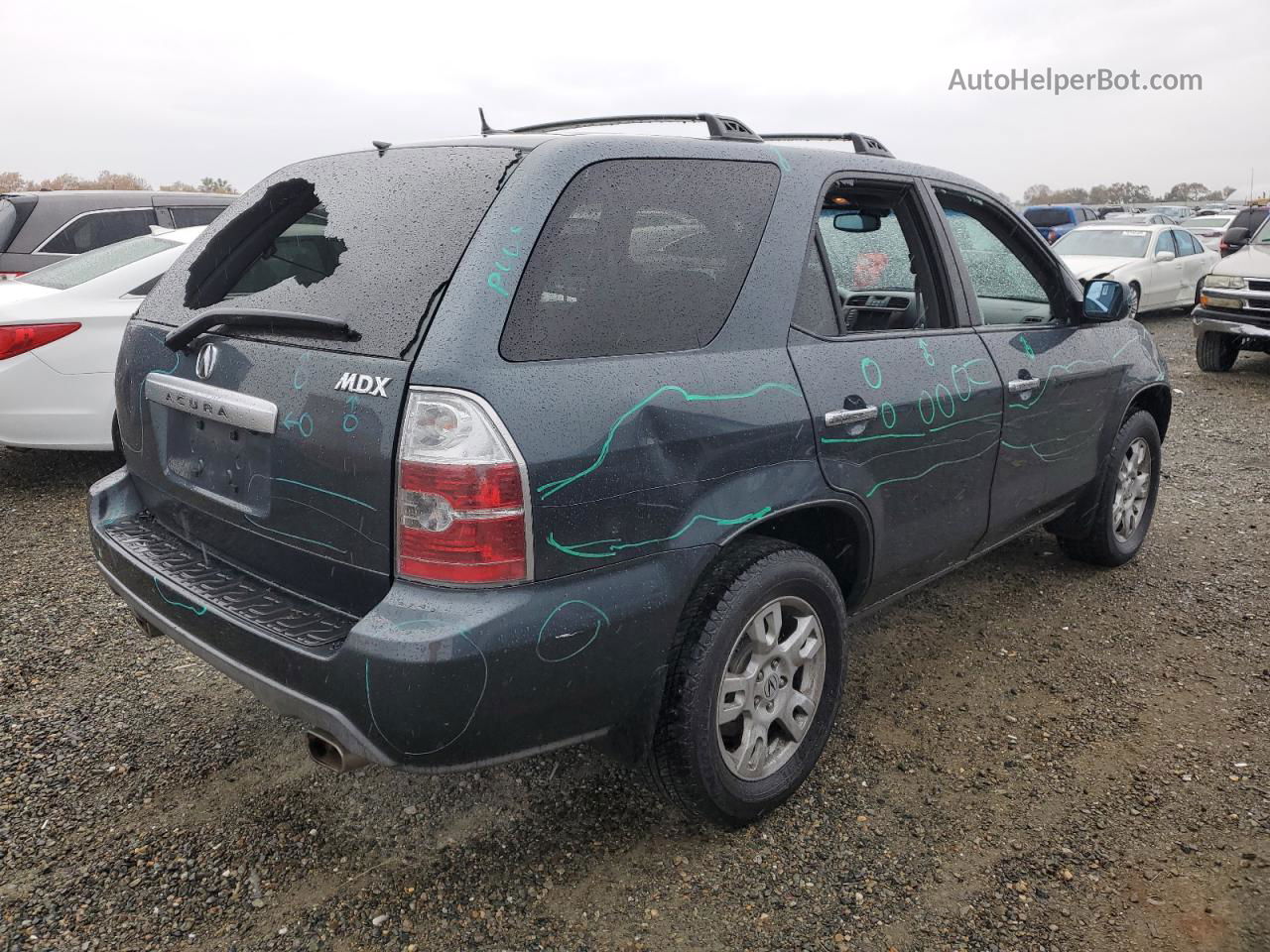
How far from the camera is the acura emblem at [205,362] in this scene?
242 cm

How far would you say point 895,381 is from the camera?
287 centimetres

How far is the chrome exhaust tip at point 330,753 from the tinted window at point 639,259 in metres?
0.92

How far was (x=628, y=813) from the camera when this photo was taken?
2.71 meters

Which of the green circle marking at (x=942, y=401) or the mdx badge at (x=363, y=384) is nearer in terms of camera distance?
the mdx badge at (x=363, y=384)

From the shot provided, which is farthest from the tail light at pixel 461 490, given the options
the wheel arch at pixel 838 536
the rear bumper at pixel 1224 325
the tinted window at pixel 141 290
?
the rear bumper at pixel 1224 325

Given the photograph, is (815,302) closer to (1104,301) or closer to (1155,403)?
(1104,301)

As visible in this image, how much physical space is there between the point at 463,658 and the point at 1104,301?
3.04 meters

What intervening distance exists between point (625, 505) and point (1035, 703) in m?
2.01

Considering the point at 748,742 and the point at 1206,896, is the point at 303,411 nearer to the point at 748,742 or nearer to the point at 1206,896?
the point at 748,742

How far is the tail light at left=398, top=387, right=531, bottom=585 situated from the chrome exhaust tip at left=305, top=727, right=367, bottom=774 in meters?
0.43

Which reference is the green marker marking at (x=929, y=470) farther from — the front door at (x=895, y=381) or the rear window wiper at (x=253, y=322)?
the rear window wiper at (x=253, y=322)

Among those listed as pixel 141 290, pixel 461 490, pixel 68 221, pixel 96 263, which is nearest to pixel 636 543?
pixel 461 490

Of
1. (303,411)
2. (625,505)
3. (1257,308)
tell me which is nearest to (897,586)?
(625,505)

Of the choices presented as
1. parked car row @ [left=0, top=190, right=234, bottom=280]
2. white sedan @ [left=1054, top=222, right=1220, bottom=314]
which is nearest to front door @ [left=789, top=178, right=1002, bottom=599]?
parked car row @ [left=0, top=190, right=234, bottom=280]
